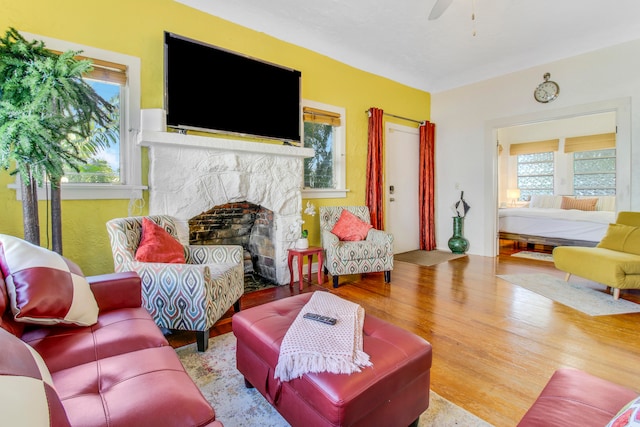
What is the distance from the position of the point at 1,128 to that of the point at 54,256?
0.85m

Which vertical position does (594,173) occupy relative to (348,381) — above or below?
above

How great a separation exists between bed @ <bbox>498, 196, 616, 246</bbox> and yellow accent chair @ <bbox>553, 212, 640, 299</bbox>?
5.65 ft

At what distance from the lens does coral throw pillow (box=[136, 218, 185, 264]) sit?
223 centimetres

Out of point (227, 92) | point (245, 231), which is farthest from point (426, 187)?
point (227, 92)

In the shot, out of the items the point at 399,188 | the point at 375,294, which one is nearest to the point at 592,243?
the point at 399,188

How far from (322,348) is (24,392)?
899 millimetres

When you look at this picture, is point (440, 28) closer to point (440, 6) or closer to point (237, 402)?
point (440, 6)

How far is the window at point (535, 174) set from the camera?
7898 mm

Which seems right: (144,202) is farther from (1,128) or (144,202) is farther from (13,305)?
(13,305)

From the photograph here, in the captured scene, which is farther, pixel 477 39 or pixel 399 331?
pixel 477 39

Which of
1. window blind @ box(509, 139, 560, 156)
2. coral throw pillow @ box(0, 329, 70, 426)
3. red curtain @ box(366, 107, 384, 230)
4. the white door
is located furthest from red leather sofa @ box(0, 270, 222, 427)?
window blind @ box(509, 139, 560, 156)

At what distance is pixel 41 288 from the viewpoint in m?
1.31

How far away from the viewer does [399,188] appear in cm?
538

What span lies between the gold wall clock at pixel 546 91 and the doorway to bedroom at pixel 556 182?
1118mm
